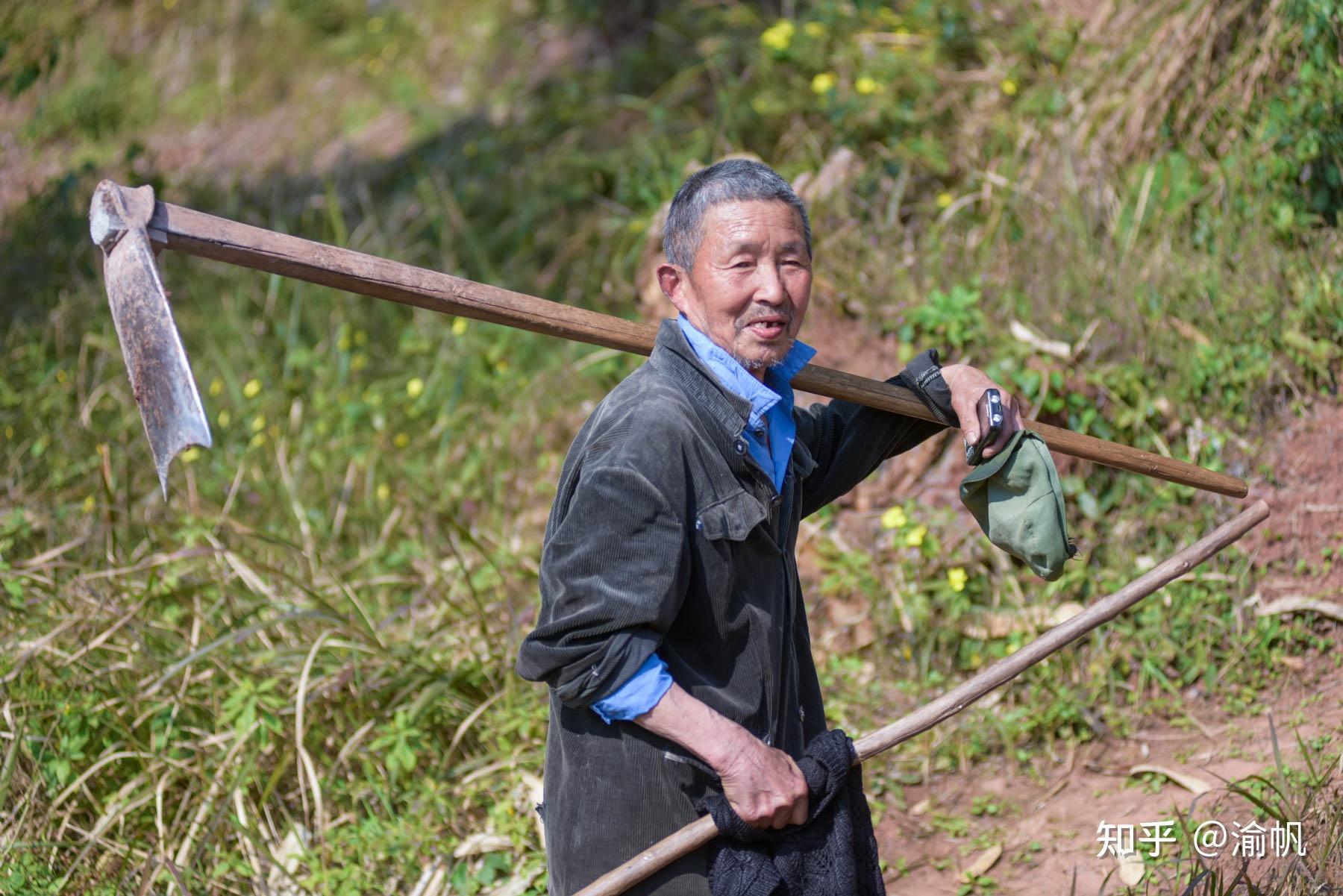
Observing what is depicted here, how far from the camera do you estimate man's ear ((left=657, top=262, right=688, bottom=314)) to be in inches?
88.0

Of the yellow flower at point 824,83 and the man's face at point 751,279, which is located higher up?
the yellow flower at point 824,83

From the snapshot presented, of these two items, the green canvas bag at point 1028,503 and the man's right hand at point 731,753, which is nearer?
the man's right hand at point 731,753

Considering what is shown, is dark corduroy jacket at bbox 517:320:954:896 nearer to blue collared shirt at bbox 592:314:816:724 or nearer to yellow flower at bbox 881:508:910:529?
blue collared shirt at bbox 592:314:816:724

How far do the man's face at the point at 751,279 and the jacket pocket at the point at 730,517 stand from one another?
0.26 m

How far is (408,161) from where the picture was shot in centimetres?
804

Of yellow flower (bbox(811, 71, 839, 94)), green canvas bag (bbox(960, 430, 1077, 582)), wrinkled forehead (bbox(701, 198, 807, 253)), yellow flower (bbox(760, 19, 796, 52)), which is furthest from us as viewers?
yellow flower (bbox(760, 19, 796, 52))

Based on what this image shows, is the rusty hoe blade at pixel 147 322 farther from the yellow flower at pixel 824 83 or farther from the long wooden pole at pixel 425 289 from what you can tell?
the yellow flower at pixel 824 83

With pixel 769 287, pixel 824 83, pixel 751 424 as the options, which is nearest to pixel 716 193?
pixel 769 287

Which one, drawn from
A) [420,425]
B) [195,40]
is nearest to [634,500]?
[420,425]

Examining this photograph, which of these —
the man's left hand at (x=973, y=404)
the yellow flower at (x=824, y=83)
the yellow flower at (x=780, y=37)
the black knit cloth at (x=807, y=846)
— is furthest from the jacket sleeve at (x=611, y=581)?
the yellow flower at (x=780, y=37)

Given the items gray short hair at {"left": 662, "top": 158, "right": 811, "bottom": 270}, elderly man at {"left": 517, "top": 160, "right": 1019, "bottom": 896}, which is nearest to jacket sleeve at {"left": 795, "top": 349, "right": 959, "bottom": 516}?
elderly man at {"left": 517, "top": 160, "right": 1019, "bottom": 896}

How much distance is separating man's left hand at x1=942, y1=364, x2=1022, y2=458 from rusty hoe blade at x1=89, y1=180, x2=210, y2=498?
1.49 metres

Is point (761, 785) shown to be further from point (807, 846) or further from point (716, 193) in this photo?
point (716, 193)

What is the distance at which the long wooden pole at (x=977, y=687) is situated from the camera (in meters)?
2.07
